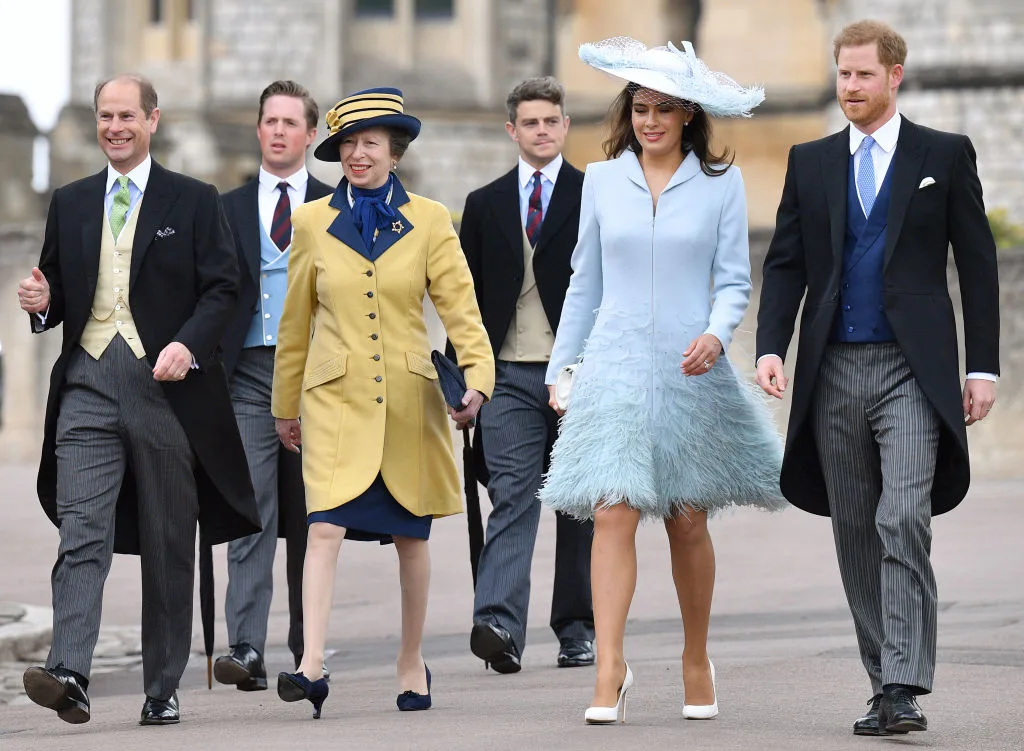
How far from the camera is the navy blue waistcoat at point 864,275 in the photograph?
6.60 metres

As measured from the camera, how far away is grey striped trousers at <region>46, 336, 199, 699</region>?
6.95 metres

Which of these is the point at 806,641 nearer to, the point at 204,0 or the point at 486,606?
the point at 486,606

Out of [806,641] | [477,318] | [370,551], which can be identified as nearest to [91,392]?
[477,318]

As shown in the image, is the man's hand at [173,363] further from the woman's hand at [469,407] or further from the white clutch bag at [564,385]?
the white clutch bag at [564,385]

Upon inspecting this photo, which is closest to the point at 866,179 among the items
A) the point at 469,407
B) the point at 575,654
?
the point at 469,407

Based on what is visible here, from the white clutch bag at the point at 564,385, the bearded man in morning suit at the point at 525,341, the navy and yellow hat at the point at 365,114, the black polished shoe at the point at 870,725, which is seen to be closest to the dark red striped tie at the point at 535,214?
the bearded man in morning suit at the point at 525,341

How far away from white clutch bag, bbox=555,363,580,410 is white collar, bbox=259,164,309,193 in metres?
2.35

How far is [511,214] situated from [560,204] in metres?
0.19

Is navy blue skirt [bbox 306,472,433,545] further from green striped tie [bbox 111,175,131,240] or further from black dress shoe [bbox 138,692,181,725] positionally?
green striped tie [bbox 111,175,131,240]

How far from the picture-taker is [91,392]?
7.09 meters

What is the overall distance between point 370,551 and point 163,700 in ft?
21.3

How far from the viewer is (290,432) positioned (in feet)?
24.6

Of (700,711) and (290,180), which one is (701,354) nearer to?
(700,711)

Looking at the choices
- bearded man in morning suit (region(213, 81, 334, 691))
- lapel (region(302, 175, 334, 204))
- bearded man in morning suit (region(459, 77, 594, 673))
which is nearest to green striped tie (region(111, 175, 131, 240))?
bearded man in morning suit (region(213, 81, 334, 691))
